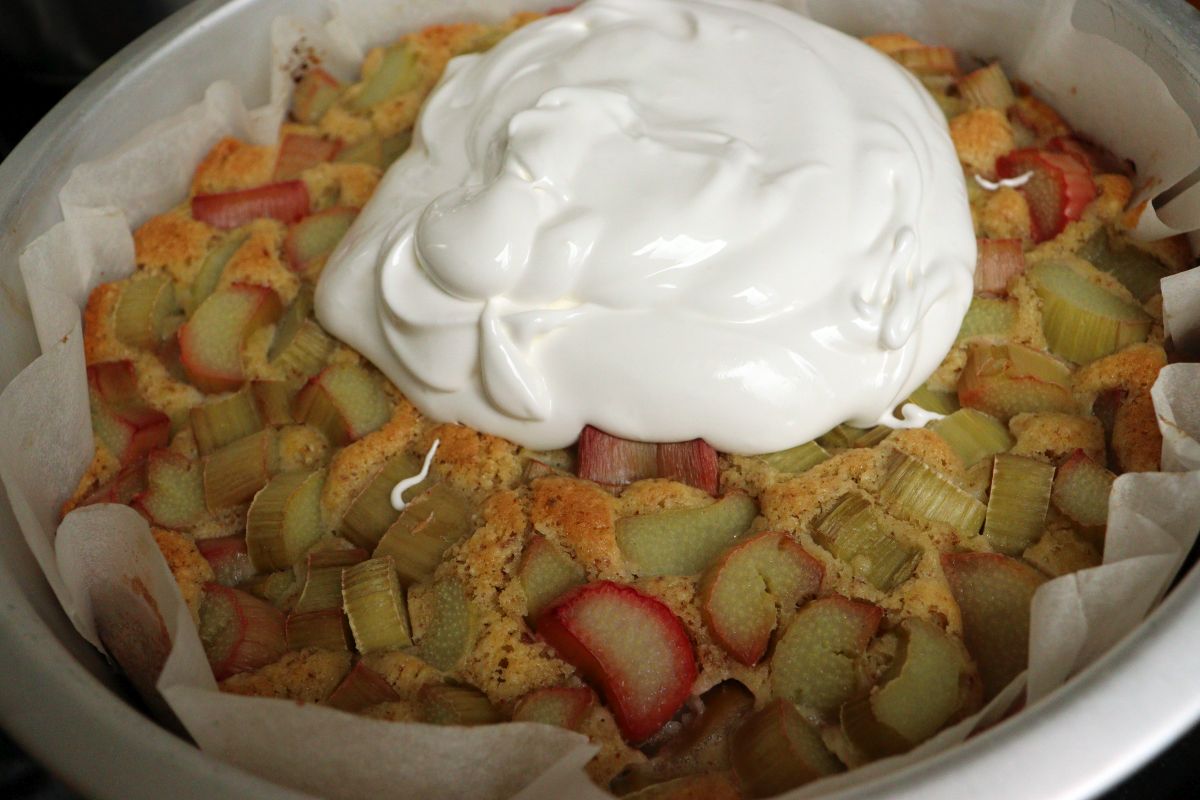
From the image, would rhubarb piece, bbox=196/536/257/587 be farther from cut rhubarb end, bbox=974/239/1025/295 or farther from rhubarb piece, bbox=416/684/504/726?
cut rhubarb end, bbox=974/239/1025/295

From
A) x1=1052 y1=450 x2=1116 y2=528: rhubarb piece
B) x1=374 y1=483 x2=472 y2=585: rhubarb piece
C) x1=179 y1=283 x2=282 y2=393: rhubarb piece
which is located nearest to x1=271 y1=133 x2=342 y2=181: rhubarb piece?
x1=179 y1=283 x2=282 y2=393: rhubarb piece

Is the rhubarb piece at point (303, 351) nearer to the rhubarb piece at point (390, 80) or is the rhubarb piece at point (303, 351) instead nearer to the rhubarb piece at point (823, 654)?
the rhubarb piece at point (390, 80)

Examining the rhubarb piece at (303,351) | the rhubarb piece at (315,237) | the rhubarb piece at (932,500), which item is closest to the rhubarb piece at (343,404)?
the rhubarb piece at (303,351)

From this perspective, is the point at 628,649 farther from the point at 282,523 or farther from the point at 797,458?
the point at 282,523

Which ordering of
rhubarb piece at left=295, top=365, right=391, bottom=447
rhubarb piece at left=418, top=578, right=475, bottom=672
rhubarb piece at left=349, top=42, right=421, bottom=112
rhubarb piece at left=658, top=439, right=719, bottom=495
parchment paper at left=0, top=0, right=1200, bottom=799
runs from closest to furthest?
1. parchment paper at left=0, top=0, right=1200, bottom=799
2. rhubarb piece at left=418, top=578, right=475, bottom=672
3. rhubarb piece at left=658, top=439, right=719, bottom=495
4. rhubarb piece at left=295, top=365, right=391, bottom=447
5. rhubarb piece at left=349, top=42, right=421, bottom=112

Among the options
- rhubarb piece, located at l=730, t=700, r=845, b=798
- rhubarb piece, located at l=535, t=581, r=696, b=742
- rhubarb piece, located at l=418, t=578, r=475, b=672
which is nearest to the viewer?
rhubarb piece, located at l=730, t=700, r=845, b=798

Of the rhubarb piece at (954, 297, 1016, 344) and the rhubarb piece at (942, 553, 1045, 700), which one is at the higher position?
the rhubarb piece at (954, 297, 1016, 344)
